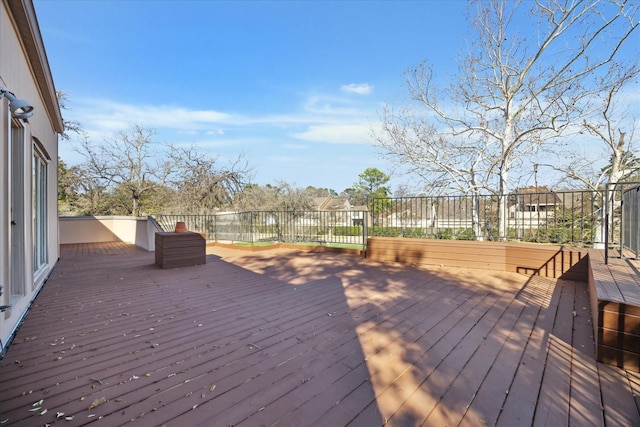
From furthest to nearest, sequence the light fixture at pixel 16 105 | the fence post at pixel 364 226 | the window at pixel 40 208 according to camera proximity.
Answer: the fence post at pixel 364 226 < the window at pixel 40 208 < the light fixture at pixel 16 105

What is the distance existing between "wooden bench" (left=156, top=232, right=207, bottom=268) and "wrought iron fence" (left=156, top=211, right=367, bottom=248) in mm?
2234

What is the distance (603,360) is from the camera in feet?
6.50

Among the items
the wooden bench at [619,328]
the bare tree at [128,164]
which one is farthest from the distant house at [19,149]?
the bare tree at [128,164]

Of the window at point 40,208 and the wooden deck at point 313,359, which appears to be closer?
the wooden deck at point 313,359

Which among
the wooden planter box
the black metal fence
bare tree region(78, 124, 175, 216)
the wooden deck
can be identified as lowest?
the wooden deck

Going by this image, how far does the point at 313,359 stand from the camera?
1990 millimetres

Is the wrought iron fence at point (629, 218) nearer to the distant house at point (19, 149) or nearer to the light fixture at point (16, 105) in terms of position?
the light fixture at point (16, 105)

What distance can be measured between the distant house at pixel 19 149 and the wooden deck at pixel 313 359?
1.09 ft

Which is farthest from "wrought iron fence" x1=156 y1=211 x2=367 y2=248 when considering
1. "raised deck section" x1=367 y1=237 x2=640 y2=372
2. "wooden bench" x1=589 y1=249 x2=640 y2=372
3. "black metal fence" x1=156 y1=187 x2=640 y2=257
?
"wooden bench" x1=589 y1=249 x2=640 y2=372

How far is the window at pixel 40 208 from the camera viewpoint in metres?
4.04

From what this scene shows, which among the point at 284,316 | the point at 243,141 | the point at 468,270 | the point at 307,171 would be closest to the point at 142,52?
the point at 243,141

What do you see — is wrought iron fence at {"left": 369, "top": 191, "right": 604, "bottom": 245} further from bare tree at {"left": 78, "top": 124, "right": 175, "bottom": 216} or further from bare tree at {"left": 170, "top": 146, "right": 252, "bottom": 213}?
bare tree at {"left": 78, "top": 124, "right": 175, "bottom": 216}

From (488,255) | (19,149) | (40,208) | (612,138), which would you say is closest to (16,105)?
(19,149)

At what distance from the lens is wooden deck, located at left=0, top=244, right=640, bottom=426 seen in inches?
57.3
